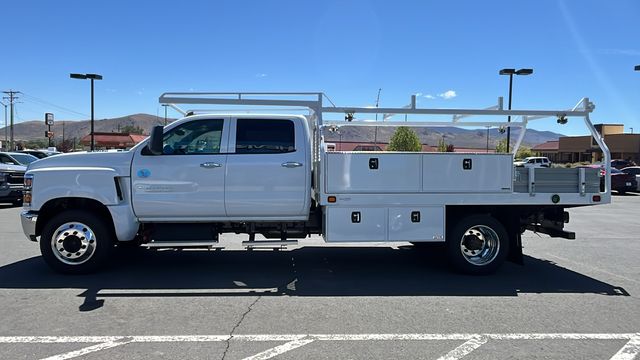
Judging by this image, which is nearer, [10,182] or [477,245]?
[477,245]

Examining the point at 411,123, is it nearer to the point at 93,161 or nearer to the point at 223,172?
the point at 223,172

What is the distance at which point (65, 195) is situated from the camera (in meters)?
6.81

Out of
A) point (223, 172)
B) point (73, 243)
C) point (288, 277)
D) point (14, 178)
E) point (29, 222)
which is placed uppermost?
point (223, 172)

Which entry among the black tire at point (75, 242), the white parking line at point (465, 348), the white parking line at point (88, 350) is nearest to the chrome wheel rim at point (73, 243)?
the black tire at point (75, 242)

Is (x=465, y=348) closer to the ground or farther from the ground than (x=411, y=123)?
closer to the ground

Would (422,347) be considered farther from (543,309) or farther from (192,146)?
(192,146)

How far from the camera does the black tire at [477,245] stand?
723cm

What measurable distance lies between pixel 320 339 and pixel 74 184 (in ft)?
13.4

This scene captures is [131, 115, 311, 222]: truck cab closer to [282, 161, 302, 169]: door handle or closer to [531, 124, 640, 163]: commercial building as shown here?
[282, 161, 302, 169]: door handle

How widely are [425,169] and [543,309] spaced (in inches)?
89.8

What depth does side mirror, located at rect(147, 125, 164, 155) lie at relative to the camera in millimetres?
6707

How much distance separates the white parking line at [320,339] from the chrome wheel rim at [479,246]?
2.38 m

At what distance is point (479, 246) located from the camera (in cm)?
740

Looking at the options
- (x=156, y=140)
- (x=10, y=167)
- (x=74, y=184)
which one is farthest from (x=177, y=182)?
(x=10, y=167)
